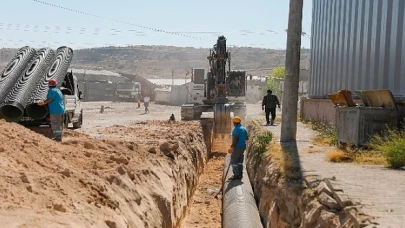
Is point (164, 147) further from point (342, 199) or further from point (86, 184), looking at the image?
point (342, 199)

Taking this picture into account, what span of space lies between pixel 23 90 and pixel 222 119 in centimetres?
1296

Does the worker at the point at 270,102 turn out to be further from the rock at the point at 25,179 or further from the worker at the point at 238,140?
the rock at the point at 25,179

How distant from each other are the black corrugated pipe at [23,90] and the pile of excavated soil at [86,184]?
187 centimetres

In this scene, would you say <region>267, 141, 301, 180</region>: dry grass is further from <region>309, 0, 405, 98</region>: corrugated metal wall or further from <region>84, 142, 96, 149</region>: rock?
<region>84, 142, 96, 149</region>: rock

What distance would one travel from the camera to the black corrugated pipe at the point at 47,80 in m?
12.5

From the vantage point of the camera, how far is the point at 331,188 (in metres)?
7.09

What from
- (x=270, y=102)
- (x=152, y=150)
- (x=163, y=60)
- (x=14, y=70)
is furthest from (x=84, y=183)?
(x=163, y=60)

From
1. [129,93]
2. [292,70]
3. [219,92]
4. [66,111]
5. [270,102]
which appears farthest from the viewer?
[129,93]

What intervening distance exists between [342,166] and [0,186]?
6688 millimetres

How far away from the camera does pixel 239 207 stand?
33.1ft

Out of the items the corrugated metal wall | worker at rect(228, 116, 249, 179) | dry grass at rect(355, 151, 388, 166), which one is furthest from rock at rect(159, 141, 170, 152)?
the corrugated metal wall

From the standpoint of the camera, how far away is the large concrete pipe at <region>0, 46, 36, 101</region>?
12.6m

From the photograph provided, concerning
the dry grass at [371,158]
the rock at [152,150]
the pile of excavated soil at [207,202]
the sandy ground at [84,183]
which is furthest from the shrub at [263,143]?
the rock at [152,150]

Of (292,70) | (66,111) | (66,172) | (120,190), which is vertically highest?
(292,70)
